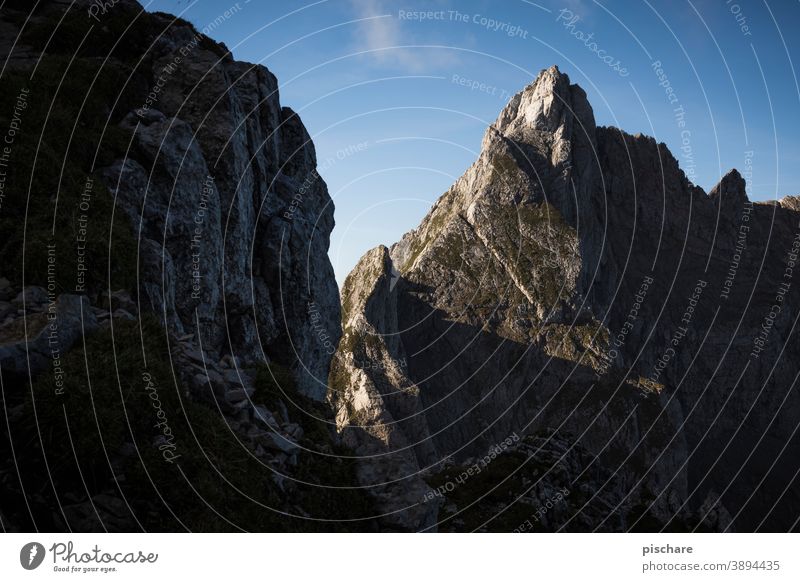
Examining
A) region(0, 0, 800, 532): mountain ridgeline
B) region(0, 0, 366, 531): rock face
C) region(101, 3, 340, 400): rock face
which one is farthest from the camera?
region(101, 3, 340, 400): rock face

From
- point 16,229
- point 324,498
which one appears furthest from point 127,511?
point 16,229

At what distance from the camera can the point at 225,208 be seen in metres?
28.6

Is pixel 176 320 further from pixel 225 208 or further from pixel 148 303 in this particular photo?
pixel 225 208

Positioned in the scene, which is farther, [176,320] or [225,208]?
[225,208]

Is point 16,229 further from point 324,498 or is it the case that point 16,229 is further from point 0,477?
point 324,498

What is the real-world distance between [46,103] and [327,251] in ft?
88.1

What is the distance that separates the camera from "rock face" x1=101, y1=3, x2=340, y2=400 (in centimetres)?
2248

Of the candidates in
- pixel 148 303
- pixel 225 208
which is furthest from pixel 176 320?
pixel 225 208

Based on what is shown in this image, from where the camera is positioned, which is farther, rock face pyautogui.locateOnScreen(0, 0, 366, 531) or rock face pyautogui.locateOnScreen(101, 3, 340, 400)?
rock face pyautogui.locateOnScreen(101, 3, 340, 400)

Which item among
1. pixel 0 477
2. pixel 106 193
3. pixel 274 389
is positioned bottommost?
pixel 0 477

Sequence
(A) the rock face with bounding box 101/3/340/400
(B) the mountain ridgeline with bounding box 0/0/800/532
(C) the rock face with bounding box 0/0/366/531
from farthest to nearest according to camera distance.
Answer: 1. (A) the rock face with bounding box 101/3/340/400
2. (B) the mountain ridgeline with bounding box 0/0/800/532
3. (C) the rock face with bounding box 0/0/366/531

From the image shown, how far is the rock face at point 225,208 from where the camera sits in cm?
2248

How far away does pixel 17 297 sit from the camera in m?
13.1
